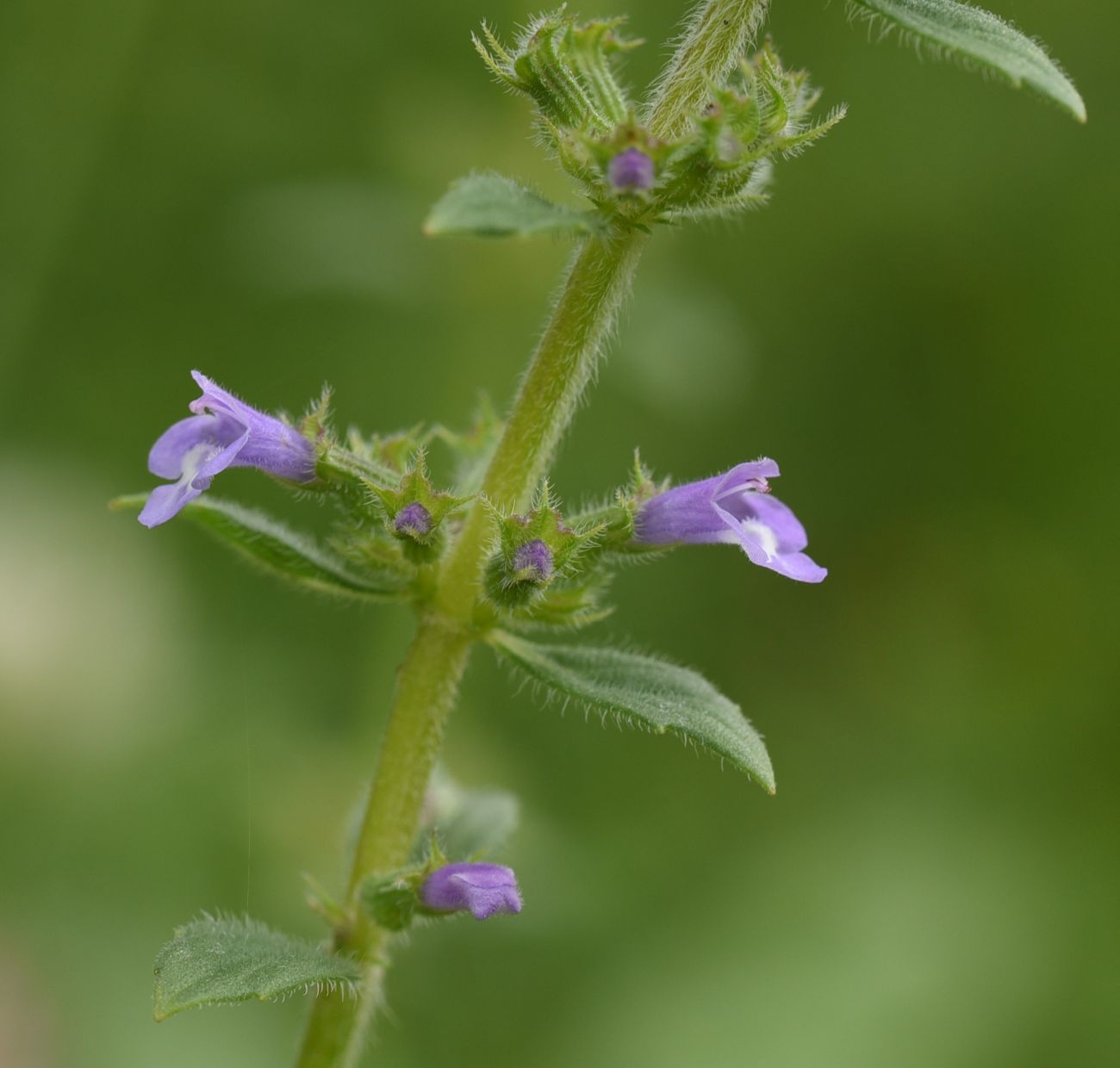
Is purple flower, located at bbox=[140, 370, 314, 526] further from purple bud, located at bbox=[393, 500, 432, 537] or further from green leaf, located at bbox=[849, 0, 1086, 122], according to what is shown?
green leaf, located at bbox=[849, 0, 1086, 122]

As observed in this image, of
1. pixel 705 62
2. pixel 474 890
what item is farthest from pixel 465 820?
pixel 705 62

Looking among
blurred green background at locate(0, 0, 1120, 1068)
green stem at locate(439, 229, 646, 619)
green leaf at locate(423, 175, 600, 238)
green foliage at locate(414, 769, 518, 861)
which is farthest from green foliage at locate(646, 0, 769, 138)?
blurred green background at locate(0, 0, 1120, 1068)

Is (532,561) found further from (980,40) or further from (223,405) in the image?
(980,40)

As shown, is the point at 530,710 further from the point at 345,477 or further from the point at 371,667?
the point at 345,477

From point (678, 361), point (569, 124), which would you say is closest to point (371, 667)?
point (678, 361)

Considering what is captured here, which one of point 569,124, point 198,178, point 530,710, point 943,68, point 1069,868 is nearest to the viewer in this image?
point 569,124

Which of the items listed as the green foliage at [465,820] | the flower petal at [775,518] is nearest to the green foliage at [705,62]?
the flower petal at [775,518]
